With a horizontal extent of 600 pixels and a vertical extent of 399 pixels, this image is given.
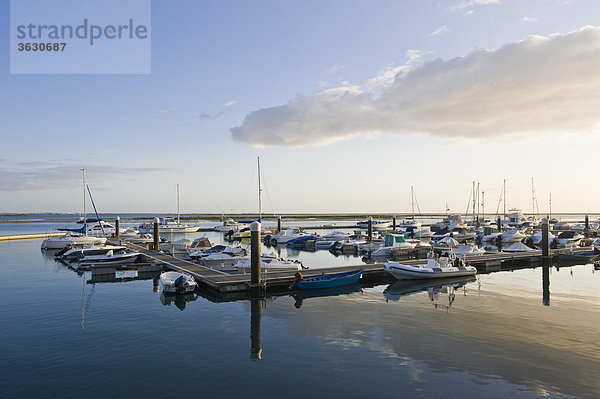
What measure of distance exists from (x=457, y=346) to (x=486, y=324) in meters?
4.49

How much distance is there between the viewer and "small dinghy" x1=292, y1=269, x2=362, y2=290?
2856cm

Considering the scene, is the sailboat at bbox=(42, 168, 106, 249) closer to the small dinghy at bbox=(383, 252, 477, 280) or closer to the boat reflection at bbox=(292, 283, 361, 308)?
the boat reflection at bbox=(292, 283, 361, 308)

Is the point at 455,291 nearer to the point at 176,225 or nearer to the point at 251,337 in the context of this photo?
the point at 251,337

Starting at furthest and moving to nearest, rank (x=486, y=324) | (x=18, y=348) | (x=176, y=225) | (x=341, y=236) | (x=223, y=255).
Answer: (x=176, y=225) → (x=341, y=236) → (x=223, y=255) → (x=486, y=324) → (x=18, y=348)

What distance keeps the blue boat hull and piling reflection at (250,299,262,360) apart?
433cm

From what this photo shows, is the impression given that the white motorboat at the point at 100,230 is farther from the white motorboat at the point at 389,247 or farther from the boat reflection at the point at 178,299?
the white motorboat at the point at 389,247

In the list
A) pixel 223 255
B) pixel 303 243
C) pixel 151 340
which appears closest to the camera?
pixel 151 340

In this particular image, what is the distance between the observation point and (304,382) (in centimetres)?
1315

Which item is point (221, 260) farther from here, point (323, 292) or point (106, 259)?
point (323, 292)

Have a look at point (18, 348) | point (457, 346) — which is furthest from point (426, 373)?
point (18, 348)

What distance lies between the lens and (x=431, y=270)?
32906 millimetres

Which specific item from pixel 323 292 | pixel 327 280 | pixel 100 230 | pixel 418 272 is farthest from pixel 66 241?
pixel 418 272

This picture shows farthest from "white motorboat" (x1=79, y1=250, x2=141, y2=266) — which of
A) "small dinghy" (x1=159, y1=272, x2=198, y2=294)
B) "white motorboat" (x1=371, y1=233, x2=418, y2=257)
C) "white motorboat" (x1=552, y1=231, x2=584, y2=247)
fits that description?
"white motorboat" (x1=552, y1=231, x2=584, y2=247)

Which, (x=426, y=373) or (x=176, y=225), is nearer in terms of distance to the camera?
(x=426, y=373)
